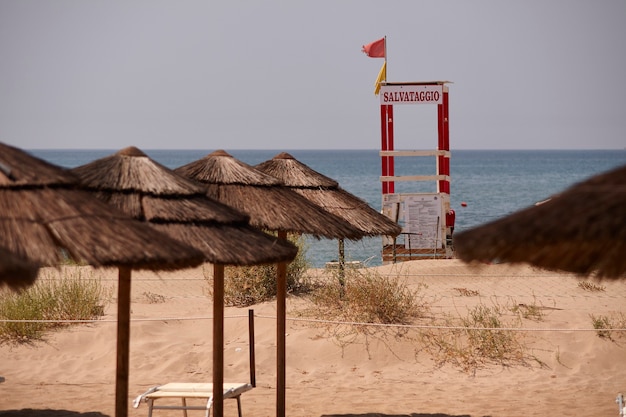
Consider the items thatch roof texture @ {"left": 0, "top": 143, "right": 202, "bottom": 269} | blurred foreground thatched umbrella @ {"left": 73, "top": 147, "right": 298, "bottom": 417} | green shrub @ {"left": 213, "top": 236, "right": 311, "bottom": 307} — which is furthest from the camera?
green shrub @ {"left": 213, "top": 236, "right": 311, "bottom": 307}

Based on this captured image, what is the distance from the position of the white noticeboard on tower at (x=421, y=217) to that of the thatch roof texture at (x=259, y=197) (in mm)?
9923

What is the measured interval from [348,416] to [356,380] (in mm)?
1339

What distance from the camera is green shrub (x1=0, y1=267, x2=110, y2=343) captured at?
37.7ft

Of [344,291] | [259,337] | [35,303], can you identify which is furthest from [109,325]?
[344,291]

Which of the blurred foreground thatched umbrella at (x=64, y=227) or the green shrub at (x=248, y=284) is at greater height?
the blurred foreground thatched umbrella at (x=64, y=227)

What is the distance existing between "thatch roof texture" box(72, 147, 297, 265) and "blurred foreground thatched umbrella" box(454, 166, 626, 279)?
75.3 inches

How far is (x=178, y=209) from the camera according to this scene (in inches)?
250

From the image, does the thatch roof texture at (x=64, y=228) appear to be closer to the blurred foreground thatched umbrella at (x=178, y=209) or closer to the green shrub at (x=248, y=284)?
the blurred foreground thatched umbrella at (x=178, y=209)

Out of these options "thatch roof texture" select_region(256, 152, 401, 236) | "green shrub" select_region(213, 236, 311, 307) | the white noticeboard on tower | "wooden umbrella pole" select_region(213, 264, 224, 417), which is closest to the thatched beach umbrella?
"thatch roof texture" select_region(256, 152, 401, 236)

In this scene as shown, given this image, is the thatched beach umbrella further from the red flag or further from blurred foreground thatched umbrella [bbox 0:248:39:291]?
the red flag

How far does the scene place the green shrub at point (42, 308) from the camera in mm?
11492

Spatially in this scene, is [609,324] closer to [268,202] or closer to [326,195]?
[326,195]

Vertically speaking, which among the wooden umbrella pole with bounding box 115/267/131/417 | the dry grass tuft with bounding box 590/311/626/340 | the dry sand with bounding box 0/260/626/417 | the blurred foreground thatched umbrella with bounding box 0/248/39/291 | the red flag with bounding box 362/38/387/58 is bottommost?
the dry sand with bounding box 0/260/626/417

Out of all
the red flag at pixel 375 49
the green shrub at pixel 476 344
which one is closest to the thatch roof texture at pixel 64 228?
the green shrub at pixel 476 344
